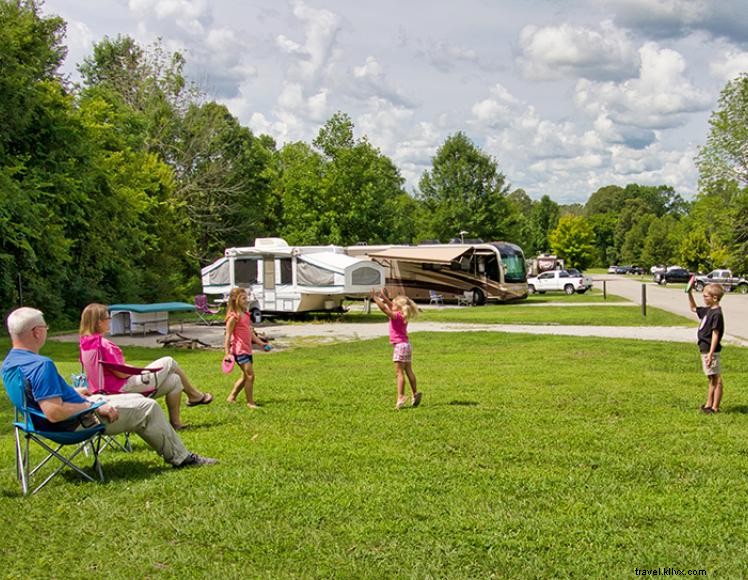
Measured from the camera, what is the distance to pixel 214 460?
18.6ft

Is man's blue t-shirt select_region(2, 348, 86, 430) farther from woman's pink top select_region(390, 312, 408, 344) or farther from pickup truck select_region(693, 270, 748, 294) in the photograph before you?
pickup truck select_region(693, 270, 748, 294)

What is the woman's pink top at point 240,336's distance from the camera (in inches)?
327

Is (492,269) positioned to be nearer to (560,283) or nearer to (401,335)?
(560,283)

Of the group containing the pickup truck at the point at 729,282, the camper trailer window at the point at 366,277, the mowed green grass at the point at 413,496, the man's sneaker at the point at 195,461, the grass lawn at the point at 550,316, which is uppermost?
the camper trailer window at the point at 366,277

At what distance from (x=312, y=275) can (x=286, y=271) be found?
105 cm

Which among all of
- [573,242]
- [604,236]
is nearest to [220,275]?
[573,242]

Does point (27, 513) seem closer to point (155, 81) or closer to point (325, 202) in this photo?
point (155, 81)

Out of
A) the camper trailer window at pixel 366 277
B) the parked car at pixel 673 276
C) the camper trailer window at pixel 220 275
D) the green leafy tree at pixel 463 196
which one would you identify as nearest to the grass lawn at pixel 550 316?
the camper trailer window at pixel 366 277

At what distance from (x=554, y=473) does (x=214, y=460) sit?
8.33 ft

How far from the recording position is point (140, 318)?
2006 cm

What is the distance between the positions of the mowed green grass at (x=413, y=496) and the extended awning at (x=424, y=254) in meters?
23.8

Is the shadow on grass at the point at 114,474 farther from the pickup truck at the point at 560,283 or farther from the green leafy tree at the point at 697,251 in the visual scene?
the green leafy tree at the point at 697,251

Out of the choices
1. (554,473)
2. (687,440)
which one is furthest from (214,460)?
(687,440)

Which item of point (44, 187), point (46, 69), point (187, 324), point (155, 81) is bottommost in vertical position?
point (187, 324)
